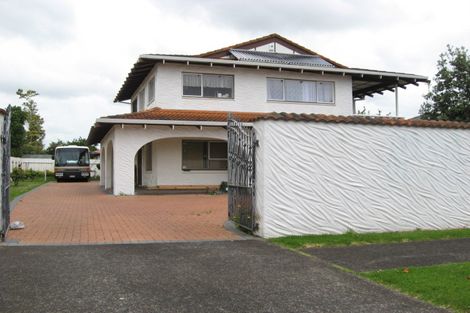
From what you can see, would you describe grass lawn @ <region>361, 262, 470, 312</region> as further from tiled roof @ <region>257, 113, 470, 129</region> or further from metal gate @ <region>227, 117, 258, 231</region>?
tiled roof @ <region>257, 113, 470, 129</region>

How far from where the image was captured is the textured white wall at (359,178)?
9117mm

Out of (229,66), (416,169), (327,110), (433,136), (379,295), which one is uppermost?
(229,66)

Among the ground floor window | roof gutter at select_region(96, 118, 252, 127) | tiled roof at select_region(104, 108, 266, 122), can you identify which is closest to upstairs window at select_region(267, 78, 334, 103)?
tiled roof at select_region(104, 108, 266, 122)

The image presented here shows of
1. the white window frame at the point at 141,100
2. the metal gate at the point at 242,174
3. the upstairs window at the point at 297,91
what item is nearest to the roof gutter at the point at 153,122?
the upstairs window at the point at 297,91

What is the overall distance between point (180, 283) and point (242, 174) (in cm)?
435

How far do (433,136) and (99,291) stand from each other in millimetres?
7509

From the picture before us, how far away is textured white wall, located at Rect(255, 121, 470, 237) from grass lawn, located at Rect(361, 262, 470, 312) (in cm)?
288

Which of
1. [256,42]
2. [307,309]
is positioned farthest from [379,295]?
[256,42]

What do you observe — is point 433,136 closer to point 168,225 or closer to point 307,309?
point 168,225

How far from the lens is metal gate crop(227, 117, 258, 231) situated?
9430 millimetres

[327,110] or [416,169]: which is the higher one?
[327,110]

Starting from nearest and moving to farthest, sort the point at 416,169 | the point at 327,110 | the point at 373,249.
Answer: the point at 373,249 → the point at 416,169 → the point at 327,110

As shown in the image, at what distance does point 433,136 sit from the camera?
1030 cm

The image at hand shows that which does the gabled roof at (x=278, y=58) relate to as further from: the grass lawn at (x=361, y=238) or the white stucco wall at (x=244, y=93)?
the grass lawn at (x=361, y=238)
